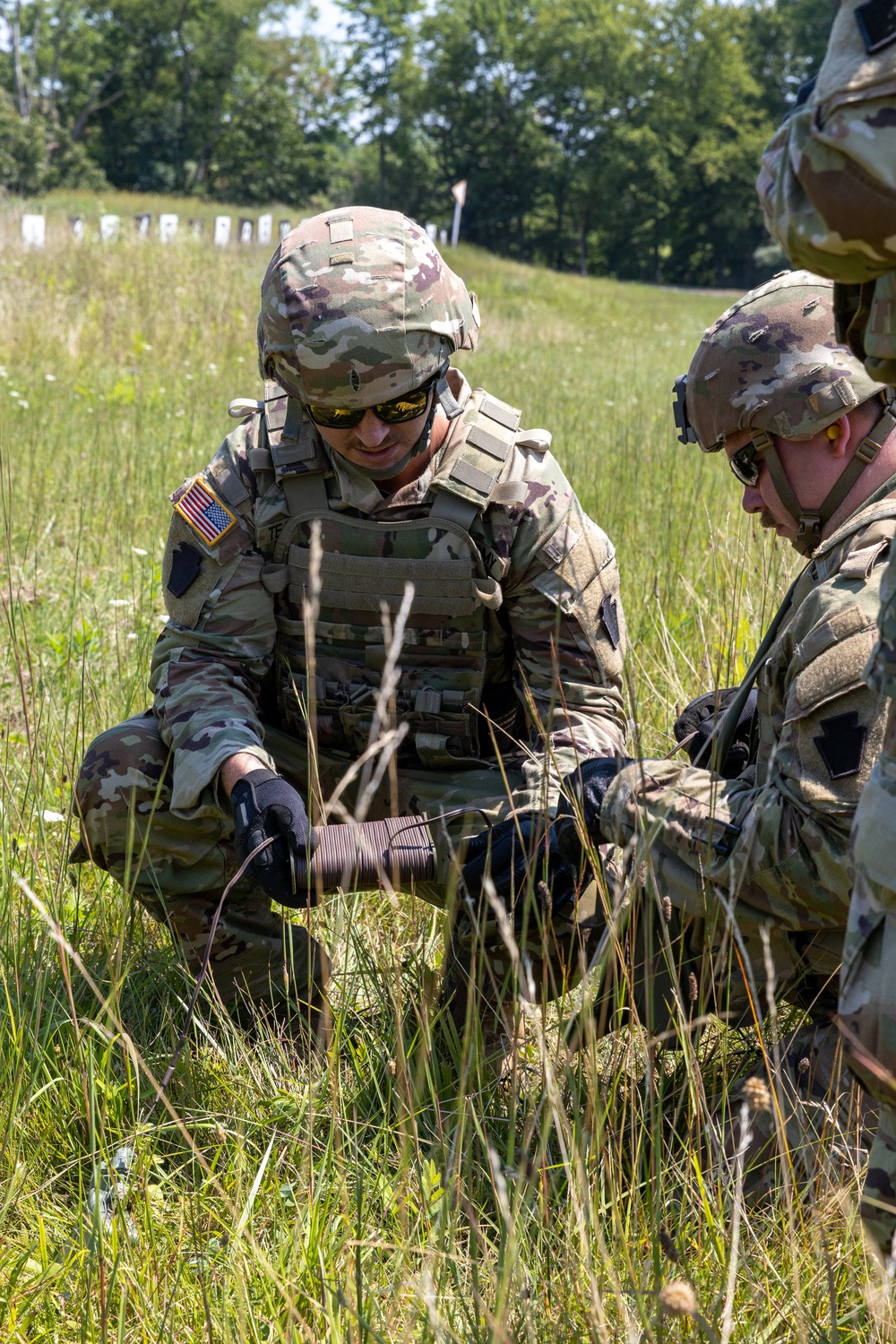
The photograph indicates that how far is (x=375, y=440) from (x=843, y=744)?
4.20 feet

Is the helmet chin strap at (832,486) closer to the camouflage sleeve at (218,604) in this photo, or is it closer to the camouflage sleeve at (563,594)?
the camouflage sleeve at (563,594)

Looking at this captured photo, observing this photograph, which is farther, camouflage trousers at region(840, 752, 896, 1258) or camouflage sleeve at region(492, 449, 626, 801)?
camouflage sleeve at region(492, 449, 626, 801)

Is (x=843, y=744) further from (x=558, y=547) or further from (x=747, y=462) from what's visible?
(x=558, y=547)

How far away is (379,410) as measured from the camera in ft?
8.74

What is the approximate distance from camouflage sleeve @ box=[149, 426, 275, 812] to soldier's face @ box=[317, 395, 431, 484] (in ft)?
0.95

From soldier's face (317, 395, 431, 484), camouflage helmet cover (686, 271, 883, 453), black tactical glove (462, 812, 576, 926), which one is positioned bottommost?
black tactical glove (462, 812, 576, 926)

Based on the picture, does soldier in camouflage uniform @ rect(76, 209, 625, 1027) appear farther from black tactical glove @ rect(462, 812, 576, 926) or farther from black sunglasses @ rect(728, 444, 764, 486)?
black sunglasses @ rect(728, 444, 764, 486)

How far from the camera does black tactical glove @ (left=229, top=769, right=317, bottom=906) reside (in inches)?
89.6

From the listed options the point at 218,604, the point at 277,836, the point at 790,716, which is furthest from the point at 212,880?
the point at 790,716

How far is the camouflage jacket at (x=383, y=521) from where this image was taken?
8.81 feet

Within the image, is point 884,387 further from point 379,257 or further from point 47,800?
point 47,800

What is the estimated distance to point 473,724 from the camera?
9.73ft

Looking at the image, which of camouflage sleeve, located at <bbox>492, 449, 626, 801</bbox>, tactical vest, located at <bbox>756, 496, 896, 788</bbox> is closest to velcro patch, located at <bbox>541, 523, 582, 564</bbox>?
camouflage sleeve, located at <bbox>492, 449, 626, 801</bbox>

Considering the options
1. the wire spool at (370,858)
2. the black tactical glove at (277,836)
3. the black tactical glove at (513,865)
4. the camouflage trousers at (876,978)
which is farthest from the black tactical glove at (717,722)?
the camouflage trousers at (876,978)
